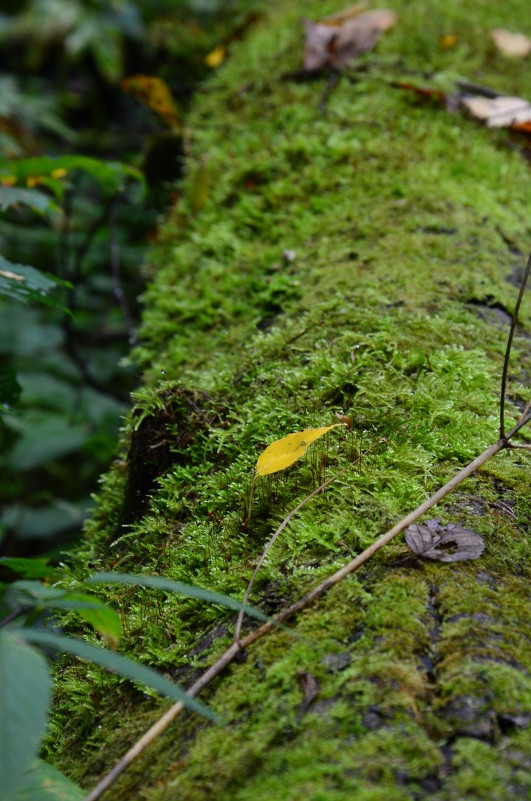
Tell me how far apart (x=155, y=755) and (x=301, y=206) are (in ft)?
7.02

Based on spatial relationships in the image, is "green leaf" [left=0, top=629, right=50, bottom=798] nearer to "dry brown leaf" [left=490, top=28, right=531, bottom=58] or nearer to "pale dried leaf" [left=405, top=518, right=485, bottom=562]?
"pale dried leaf" [left=405, top=518, right=485, bottom=562]

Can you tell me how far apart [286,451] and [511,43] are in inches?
130

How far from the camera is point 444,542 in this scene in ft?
4.19

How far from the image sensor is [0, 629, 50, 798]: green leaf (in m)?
0.79

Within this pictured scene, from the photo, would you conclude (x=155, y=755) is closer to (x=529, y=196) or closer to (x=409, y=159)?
(x=409, y=159)

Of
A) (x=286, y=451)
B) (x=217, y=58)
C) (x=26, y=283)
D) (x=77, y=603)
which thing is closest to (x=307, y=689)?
(x=77, y=603)

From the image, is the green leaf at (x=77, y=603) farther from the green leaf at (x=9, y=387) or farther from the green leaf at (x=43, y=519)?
the green leaf at (x=43, y=519)

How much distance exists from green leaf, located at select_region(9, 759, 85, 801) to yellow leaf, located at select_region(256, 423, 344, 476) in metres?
0.68

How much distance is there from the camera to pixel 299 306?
7.14 feet

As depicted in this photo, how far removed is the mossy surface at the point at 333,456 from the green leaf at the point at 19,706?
308 millimetres

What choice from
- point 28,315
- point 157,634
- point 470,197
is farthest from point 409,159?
point 28,315

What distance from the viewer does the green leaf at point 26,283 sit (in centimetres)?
179

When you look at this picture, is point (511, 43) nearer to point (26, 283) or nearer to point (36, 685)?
point (26, 283)

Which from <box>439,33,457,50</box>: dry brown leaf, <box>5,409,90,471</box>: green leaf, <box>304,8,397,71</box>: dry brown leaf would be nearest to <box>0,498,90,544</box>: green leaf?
<box>5,409,90,471</box>: green leaf
